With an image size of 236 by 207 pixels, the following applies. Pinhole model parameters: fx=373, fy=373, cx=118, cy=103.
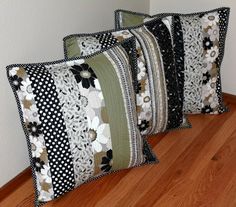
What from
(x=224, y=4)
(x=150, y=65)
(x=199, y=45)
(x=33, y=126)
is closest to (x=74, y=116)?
(x=33, y=126)

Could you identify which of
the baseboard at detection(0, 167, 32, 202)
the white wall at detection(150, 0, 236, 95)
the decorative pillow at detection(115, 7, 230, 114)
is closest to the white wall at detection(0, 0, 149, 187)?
the baseboard at detection(0, 167, 32, 202)

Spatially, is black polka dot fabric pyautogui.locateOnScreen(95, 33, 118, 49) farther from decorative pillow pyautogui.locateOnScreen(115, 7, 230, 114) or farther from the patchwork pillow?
decorative pillow pyautogui.locateOnScreen(115, 7, 230, 114)

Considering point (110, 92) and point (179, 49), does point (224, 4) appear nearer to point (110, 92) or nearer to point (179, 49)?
point (179, 49)

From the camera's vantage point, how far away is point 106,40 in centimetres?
158

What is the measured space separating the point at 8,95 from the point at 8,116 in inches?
3.5

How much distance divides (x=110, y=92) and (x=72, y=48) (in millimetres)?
273

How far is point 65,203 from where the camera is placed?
59.8 inches

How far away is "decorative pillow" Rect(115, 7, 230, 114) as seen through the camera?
5.93 ft

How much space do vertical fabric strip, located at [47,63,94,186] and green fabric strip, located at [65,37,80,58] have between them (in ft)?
0.46

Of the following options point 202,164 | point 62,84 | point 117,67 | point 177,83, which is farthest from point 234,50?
point 62,84

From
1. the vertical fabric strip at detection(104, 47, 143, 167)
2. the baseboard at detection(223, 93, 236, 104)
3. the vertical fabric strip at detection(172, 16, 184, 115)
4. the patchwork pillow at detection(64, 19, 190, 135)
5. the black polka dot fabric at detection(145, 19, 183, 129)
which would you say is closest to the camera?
the vertical fabric strip at detection(104, 47, 143, 167)

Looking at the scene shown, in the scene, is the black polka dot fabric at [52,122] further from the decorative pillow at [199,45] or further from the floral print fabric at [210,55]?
→ the floral print fabric at [210,55]

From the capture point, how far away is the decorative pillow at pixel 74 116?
1.34m

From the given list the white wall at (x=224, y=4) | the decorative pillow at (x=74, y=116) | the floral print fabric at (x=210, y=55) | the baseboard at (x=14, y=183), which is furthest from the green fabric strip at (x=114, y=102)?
the white wall at (x=224, y=4)
